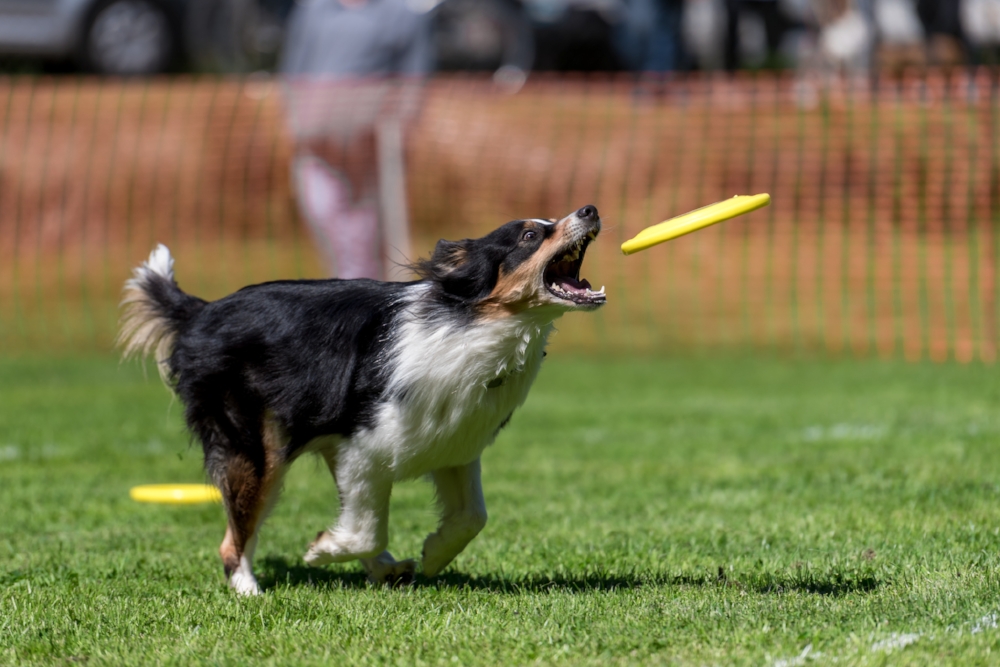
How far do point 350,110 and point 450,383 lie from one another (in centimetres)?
828

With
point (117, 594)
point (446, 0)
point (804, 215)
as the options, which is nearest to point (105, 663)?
point (117, 594)

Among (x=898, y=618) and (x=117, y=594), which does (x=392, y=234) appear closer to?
(x=117, y=594)

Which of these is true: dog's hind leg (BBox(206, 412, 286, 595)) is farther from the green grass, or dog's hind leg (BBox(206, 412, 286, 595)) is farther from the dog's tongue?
the dog's tongue

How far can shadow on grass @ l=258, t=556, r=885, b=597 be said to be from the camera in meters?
4.73

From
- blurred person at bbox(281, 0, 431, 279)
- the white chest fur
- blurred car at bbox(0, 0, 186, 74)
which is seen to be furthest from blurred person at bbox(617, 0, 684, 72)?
the white chest fur

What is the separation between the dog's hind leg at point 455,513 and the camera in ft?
16.7

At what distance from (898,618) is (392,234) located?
376 inches

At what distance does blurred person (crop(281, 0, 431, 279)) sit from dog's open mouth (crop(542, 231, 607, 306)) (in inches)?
263

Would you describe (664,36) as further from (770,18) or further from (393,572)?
(393,572)

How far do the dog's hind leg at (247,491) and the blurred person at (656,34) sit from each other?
15.3 metres

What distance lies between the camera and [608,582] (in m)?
4.98

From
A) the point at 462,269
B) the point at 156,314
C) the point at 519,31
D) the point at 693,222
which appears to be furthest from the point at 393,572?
the point at 519,31

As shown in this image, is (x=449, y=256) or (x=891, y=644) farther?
(x=449, y=256)

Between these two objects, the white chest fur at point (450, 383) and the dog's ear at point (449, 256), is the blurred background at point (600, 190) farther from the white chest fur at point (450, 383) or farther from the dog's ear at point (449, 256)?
the white chest fur at point (450, 383)
